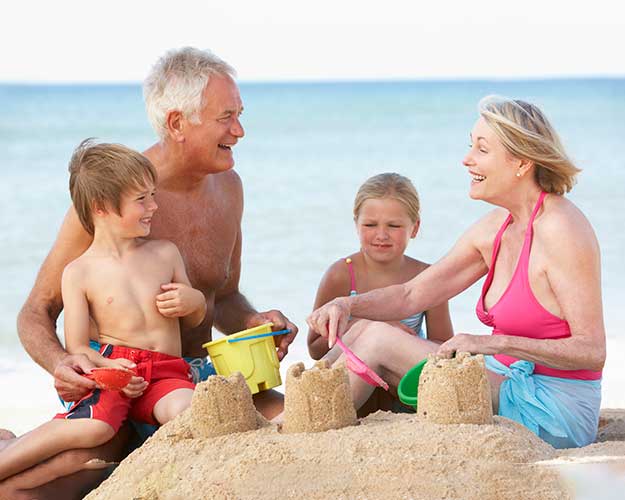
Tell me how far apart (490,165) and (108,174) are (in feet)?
4.34

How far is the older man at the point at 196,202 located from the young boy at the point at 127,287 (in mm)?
217

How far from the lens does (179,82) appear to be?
14.0ft

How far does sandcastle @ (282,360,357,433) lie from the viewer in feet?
10.1

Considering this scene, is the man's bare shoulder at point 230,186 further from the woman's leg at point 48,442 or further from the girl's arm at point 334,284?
the woman's leg at point 48,442

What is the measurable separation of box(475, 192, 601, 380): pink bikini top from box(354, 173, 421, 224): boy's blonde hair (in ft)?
3.32

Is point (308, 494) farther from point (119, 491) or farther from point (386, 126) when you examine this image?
point (386, 126)

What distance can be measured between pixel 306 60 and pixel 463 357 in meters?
40.3

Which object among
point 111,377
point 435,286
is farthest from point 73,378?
point 435,286

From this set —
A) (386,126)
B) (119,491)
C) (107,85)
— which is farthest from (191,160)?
(107,85)

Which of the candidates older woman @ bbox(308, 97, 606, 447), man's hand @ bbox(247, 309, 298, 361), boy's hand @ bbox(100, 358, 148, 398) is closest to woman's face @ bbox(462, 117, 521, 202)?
older woman @ bbox(308, 97, 606, 447)

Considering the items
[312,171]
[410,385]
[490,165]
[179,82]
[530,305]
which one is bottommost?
[410,385]

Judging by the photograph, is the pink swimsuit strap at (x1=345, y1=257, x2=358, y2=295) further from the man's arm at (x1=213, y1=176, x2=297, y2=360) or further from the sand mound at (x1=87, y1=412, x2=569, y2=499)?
the sand mound at (x1=87, y1=412, x2=569, y2=499)

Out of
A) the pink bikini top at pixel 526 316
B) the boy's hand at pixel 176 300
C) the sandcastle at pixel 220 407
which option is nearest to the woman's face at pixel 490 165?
the pink bikini top at pixel 526 316

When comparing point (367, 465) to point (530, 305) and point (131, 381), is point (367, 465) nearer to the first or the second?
point (131, 381)
